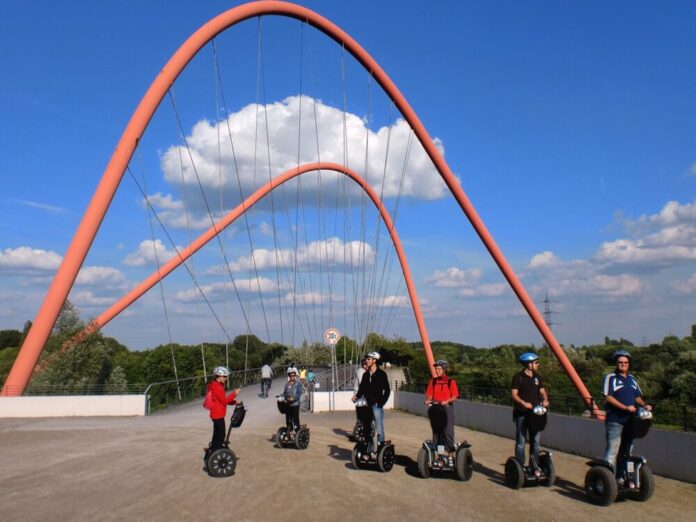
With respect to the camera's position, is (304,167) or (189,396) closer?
(189,396)

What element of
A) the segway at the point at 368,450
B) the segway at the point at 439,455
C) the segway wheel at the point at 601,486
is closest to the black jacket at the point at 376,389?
the segway at the point at 368,450

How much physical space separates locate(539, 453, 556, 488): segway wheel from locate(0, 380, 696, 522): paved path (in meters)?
0.12

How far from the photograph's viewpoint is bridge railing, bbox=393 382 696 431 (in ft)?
31.6

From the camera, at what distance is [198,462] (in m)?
10.6

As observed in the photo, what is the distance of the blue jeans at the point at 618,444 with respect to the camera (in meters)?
7.57

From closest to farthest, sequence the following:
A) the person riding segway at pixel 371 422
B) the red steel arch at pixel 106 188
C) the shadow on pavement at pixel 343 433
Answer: the person riding segway at pixel 371 422, the shadow on pavement at pixel 343 433, the red steel arch at pixel 106 188

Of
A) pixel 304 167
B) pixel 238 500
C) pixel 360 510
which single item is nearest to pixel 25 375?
pixel 238 500

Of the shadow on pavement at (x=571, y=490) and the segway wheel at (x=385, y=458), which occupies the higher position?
the segway wheel at (x=385, y=458)

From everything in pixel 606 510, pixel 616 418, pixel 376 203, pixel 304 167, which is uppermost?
pixel 304 167

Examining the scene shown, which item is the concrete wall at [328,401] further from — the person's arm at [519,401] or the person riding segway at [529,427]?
the person's arm at [519,401]

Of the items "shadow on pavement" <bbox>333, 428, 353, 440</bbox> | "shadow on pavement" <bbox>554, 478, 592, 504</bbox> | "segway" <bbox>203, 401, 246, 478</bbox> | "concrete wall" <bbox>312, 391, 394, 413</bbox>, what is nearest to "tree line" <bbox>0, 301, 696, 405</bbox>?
"concrete wall" <bbox>312, 391, 394, 413</bbox>

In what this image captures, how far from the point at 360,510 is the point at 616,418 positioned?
3428 mm

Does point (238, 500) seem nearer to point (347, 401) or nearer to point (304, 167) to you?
point (347, 401)

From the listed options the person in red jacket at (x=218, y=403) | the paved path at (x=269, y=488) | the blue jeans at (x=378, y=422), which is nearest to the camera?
the paved path at (x=269, y=488)
